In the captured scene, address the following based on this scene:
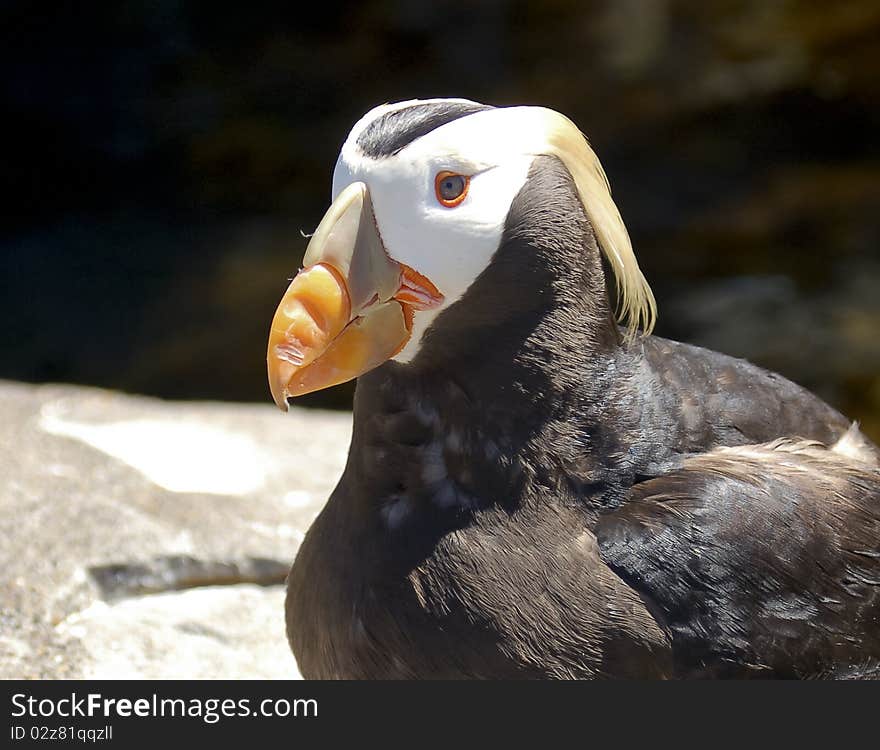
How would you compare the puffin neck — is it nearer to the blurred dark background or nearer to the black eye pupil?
the black eye pupil

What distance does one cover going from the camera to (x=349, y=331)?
252 cm

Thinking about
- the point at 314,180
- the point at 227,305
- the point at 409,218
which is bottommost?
the point at 227,305

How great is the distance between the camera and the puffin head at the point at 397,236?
2.46 metres

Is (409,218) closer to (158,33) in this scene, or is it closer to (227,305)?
(227,305)

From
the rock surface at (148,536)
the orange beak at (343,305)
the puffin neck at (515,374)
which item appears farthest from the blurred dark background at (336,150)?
the orange beak at (343,305)

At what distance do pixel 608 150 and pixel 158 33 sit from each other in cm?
357

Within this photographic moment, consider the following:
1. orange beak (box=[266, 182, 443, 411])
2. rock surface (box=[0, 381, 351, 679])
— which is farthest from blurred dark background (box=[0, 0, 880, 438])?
orange beak (box=[266, 182, 443, 411])

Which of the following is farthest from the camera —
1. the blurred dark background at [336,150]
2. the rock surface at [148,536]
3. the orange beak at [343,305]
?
the blurred dark background at [336,150]

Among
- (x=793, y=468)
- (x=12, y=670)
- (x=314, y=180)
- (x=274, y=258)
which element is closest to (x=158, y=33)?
(x=314, y=180)

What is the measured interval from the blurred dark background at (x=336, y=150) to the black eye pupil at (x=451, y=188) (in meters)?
4.63

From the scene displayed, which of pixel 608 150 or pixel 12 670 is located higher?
pixel 608 150

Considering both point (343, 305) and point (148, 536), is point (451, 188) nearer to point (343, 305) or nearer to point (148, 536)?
point (343, 305)

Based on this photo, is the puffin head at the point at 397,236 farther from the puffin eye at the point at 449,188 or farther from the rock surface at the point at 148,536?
the rock surface at the point at 148,536

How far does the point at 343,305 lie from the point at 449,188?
0.30 metres
